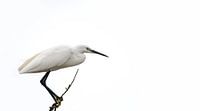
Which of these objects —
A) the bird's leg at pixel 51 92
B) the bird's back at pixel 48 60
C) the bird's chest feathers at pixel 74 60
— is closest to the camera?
the bird's leg at pixel 51 92

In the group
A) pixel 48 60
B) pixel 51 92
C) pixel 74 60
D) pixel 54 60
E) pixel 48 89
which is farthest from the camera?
pixel 74 60

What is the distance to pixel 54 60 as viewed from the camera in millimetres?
13000

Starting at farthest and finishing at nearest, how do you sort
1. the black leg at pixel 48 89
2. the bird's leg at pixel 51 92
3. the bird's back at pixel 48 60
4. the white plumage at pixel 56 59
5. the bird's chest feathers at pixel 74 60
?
the bird's chest feathers at pixel 74 60 < the white plumage at pixel 56 59 < the bird's back at pixel 48 60 < the black leg at pixel 48 89 < the bird's leg at pixel 51 92

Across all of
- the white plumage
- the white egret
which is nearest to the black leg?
the white egret

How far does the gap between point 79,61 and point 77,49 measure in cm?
40

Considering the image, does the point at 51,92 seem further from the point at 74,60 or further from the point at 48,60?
the point at 74,60

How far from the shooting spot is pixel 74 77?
10.5 meters

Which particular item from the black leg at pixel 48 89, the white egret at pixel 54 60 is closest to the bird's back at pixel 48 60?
the white egret at pixel 54 60

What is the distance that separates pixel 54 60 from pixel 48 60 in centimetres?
17

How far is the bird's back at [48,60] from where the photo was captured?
12359 millimetres

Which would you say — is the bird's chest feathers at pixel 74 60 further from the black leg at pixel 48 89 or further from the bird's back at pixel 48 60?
the black leg at pixel 48 89

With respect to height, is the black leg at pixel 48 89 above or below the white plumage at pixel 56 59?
below

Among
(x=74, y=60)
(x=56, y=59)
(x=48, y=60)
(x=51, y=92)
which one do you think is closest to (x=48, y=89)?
(x=51, y=92)

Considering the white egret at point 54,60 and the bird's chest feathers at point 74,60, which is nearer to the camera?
the white egret at point 54,60
